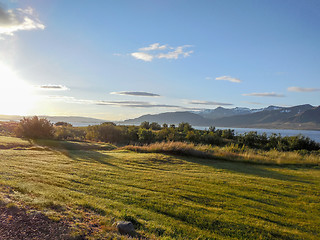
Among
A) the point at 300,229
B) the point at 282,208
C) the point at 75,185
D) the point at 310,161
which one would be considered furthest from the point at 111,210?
the point at 310,161

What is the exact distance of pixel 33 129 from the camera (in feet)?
105

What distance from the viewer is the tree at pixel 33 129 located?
3174 cm

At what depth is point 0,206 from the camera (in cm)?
565

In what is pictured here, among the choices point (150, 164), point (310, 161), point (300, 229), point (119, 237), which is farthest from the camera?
point (310, 161)

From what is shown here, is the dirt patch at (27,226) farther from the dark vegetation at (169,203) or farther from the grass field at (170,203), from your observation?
the grass field at (170,203)

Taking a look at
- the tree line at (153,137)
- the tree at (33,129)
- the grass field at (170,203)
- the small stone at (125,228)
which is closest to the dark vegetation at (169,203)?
the grass field at (170,203)

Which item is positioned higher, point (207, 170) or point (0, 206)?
point (0, 206)

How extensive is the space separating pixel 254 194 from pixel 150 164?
831 centimetres

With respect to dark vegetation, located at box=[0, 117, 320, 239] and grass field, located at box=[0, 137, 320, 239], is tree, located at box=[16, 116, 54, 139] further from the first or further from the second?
grass field, located at box=[0, 137, 320, 239]

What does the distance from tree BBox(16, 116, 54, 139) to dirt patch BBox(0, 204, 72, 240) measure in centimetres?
2926

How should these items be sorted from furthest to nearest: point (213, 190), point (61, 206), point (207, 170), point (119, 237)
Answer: point (207, 170) < point (213, 190) < point (61, 206) < point (119, 237)

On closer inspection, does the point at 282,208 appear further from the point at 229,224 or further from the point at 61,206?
the point at 61,206

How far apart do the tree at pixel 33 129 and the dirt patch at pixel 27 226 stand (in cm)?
2926

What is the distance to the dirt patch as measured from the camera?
463 centimetres
